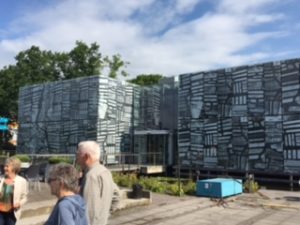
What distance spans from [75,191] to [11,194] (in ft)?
7.97

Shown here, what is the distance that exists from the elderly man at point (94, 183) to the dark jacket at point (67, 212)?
71 centimetres

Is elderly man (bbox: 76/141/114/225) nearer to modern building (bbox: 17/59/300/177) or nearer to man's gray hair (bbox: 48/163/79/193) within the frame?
man's gray hair (bbox: 48/163/79/193)

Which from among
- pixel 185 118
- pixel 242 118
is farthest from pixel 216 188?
pixel 185 118

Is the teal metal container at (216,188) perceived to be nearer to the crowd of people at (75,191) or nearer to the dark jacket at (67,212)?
the crowd of people at (75,191)

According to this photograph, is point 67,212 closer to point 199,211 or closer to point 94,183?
point 94,183

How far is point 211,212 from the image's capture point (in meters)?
12.2

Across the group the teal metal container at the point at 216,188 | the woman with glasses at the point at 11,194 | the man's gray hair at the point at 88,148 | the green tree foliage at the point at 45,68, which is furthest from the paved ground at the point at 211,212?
the green tree foliage at the point at 45,68

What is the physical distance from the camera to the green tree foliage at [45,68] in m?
45.0

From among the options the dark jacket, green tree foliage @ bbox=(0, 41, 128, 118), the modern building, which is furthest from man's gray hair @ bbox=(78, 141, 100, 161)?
green tree foliage @ bbox=(0, 41, 128, 118)

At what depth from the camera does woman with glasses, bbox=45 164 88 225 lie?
310 centimetres

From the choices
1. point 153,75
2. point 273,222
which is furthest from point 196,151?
point 153,75

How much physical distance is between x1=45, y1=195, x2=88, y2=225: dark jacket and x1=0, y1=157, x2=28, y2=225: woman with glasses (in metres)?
2.41

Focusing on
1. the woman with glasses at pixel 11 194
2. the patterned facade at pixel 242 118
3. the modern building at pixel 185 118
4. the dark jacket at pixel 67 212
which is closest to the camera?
the dark jacket at pixel 67 212

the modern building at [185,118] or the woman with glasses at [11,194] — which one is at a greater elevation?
the modern building at [185,118]
